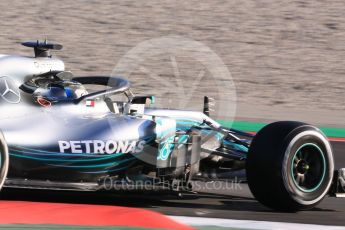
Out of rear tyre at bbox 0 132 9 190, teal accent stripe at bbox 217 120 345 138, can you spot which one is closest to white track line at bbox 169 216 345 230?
rear tyre at bbox 0 132 9 190

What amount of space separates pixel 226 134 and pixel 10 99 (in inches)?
94.5

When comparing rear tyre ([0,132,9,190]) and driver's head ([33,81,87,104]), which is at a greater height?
driver's head ([33,81,87,104])

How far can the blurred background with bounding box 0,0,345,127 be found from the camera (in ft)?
60.3

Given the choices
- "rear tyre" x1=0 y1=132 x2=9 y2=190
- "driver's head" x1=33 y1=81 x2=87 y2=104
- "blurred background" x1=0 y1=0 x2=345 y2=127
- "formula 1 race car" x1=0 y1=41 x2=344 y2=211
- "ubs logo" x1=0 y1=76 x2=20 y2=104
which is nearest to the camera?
"rear tyre" x1=0 y1=132 x2=9 y2=190

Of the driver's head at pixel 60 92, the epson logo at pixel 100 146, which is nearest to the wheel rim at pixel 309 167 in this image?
the epson logo at pixel 100 146

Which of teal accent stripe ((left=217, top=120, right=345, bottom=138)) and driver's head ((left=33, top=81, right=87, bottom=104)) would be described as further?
teal accent stripe ((left=217, top=120, right=345, bottom=138))

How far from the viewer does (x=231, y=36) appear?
21.2 m

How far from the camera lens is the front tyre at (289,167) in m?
7.52

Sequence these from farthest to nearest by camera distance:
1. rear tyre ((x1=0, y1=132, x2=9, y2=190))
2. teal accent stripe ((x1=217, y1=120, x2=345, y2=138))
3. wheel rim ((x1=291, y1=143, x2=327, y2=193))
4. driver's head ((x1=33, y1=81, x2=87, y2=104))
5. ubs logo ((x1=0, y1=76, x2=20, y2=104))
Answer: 1. teal accent stripe ((x1=217, y1=120, x2=345, y2=138))
2. wheel rim ((x1=291, y1=143, x2=327, y2=193))
3. driver's head ((x1=33, y1=81, x2=87, y2=104))
4. ubs logo ((x1=0, y1=76, x2=20, y2=104))
5. rear tyre ((x1=0, y1=132, x2=9, y2=190))

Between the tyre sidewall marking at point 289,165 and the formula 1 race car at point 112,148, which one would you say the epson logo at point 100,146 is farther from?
the tyre sidewall marking at point 289,165

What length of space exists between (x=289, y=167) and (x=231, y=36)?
13.8 meters

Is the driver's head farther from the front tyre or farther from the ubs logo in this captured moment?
the front tyre

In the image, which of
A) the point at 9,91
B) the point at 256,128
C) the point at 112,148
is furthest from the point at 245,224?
the point at 256,128

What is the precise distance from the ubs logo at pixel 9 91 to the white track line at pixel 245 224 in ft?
5.91
